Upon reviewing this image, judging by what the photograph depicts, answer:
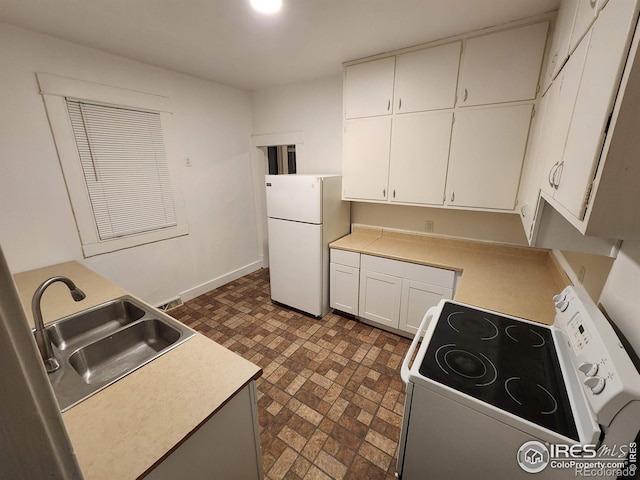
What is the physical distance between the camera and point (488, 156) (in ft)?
6.51

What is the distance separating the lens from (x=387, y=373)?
2.08 m

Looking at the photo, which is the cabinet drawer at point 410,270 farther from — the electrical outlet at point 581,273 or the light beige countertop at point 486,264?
the electrical outlet at point 581,273

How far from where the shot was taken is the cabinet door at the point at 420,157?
2127 mm

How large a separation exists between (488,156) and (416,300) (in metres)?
1.27

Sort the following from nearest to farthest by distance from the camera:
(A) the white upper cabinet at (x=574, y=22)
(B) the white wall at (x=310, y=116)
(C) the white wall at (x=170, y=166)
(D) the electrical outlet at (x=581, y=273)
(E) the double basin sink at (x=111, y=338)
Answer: (A) the white upper cabinet at (x=574, y=22) → (E) the double basin sink at (x=111, y=338) → (D) the electrical outlet at (x=581, y=273) → (C) the white wall at (x=170, y=166) → (B) the white wall at (x=310, y=116)

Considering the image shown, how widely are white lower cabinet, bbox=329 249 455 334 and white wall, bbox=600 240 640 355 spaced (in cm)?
106

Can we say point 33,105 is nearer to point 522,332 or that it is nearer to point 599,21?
point 599,21

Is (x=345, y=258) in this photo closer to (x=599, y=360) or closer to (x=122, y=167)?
(x=599, y=360)

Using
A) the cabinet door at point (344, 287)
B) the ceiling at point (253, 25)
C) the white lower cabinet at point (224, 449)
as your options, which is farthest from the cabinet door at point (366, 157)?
the white lower cabinet at point (224, 449)

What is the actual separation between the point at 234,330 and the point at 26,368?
2.50 m

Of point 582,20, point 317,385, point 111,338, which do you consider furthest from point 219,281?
point 582,20

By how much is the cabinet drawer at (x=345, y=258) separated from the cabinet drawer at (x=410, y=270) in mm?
55

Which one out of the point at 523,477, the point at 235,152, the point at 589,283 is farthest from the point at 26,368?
the point at 235,152

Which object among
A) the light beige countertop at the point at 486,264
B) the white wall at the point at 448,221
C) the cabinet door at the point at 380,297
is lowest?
the cabinet door at the point at 380,297
